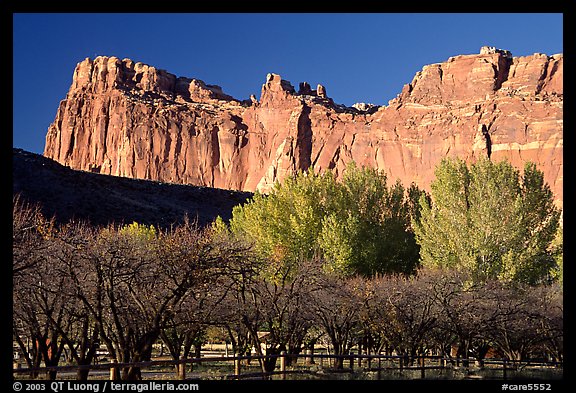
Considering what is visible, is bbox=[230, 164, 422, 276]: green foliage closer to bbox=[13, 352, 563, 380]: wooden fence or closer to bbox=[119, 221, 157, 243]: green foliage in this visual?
bbox=[119, 221, 157, 243]: green foliage

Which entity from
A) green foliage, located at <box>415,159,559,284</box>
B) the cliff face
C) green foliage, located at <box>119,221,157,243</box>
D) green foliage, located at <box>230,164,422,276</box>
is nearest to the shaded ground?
green foliage, located at <box>119,221,157,243</box>

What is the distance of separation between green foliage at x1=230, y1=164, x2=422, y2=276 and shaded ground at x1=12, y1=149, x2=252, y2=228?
30846mm

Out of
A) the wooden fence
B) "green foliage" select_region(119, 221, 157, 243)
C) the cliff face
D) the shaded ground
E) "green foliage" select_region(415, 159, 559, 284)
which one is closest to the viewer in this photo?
the wooden fence

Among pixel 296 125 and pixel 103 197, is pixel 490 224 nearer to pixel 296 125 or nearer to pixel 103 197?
pixel 103 197

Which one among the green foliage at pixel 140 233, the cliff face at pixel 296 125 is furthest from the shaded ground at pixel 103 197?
the cliff face at pixel 296 125

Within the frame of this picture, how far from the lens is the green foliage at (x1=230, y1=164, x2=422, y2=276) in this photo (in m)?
38.7

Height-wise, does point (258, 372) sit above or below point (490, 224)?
below

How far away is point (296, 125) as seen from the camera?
525 feet

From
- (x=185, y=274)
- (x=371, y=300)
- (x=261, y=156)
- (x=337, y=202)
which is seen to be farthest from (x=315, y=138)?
(x=185, y=274)

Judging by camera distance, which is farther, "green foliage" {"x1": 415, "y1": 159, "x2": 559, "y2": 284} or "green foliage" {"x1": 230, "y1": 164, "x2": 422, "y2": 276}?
"green foliage" {"x1": 230, "y1": 164, "x2": 422, "y2": 276}

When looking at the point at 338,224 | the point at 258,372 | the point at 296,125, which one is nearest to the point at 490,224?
the point at 338,224

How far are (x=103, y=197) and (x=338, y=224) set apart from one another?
55.3 m

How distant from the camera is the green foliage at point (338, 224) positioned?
38688mm

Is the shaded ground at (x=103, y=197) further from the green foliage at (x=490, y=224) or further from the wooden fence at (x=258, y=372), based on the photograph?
the wooden fence at (x=258, y=372)
